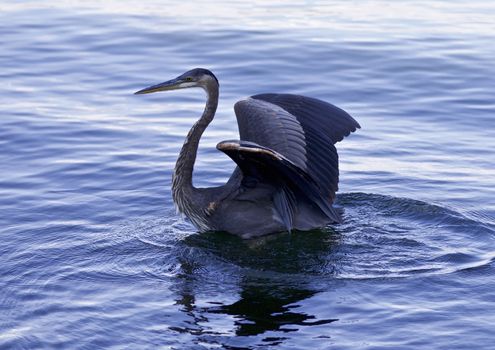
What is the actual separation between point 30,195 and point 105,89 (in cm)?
371

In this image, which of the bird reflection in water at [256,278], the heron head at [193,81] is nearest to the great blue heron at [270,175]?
the heron head at [193,81]

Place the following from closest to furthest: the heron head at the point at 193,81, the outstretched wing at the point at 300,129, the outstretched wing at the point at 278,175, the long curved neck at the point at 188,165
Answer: the outstretched wing at the point at 278,175
the outstretched wing at the point at 300,129
the long curved neck at the point at 188,165
the heron head at the point at 193,81

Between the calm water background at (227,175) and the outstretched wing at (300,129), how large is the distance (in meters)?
0.61

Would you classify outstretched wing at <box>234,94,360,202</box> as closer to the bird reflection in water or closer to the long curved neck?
the long curved neck

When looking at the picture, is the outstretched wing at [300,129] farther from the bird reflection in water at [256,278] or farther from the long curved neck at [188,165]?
the bird reflection in water at [256,278]

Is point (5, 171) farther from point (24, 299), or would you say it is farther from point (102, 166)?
point (24, 299)

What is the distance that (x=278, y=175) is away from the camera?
9.14m

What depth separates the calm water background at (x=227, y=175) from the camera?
309 inches

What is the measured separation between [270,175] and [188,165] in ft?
3.48

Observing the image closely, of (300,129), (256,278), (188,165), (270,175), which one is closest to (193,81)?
(188,165)

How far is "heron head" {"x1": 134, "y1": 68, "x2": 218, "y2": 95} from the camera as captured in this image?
1007 cm

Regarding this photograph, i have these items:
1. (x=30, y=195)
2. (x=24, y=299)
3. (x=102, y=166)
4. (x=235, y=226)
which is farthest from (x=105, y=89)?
(x=24, y=299)

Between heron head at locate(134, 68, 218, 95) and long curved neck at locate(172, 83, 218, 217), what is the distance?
0.04 metres

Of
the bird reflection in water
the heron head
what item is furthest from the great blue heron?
the bird reflection in water
